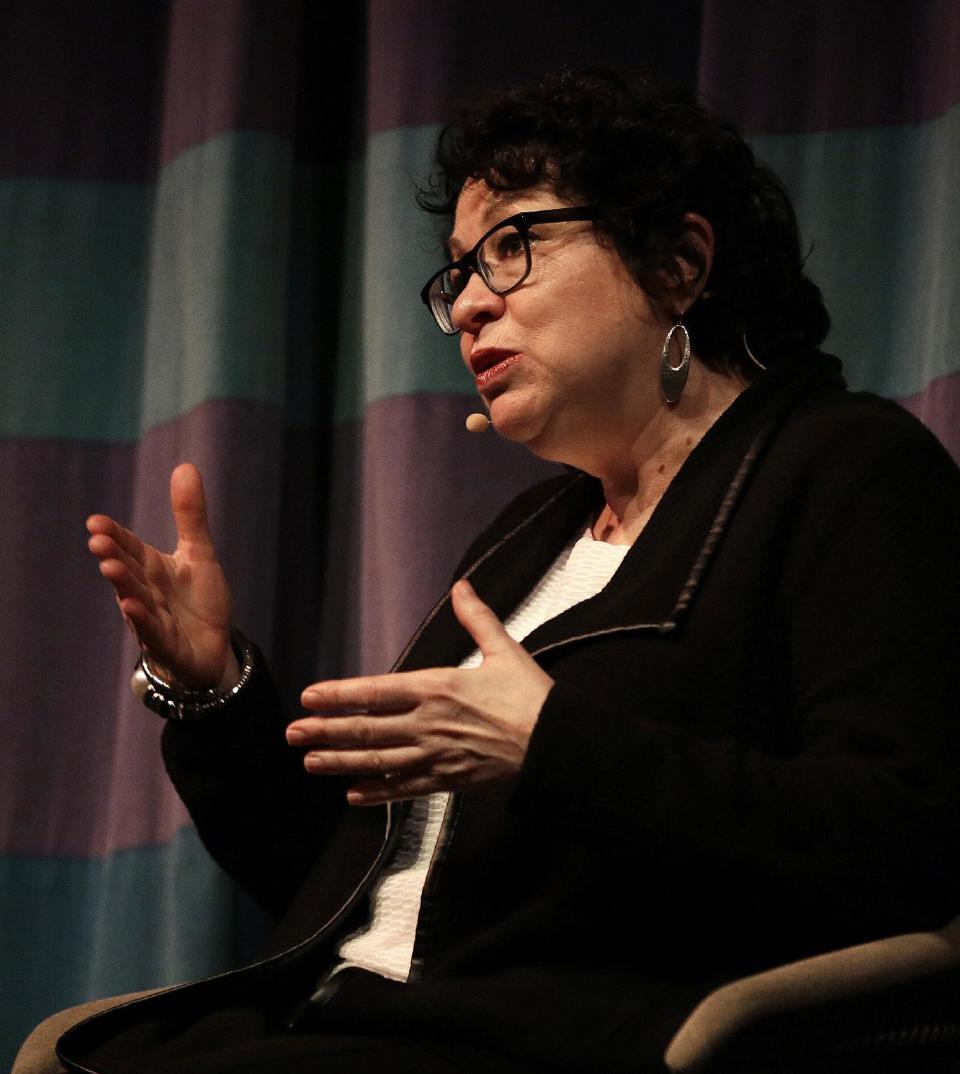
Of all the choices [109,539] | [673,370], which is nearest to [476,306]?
[673,370]

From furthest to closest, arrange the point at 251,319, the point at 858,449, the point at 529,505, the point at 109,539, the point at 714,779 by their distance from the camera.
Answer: the point at 251,319 → the point at 529,505 → the point at 109,539 → the point at 858,449 → the point at 714,779

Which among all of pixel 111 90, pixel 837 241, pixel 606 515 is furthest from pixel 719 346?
pixel 111 90

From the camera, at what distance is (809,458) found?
1362 mm

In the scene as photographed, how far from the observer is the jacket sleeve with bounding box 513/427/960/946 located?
115 centimetres

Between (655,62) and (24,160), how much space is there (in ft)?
3.34

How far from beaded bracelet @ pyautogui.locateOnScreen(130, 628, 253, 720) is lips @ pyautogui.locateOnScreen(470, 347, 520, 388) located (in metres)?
0.43

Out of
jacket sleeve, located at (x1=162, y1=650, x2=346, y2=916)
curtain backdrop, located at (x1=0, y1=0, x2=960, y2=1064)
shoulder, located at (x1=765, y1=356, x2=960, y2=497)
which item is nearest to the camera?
shoulder, located at (x1=765, y1=356, x2=960, y2=497)

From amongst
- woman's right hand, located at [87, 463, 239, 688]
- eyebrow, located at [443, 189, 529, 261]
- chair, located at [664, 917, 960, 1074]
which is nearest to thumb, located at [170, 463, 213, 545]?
woman's right hand, located at [87, 463, 239, 688]

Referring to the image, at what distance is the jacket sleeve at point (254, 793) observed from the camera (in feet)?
5.44

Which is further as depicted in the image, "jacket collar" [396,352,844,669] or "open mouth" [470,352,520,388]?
"open mouth" [470,352,520,388]

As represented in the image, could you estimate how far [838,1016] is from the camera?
1063 mm

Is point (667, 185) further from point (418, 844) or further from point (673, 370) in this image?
point (418, 844)

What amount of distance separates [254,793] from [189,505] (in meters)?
0.33

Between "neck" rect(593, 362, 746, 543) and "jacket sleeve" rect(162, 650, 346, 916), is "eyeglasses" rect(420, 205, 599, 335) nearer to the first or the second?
"neck" rect(593, 362, 746, 543)
